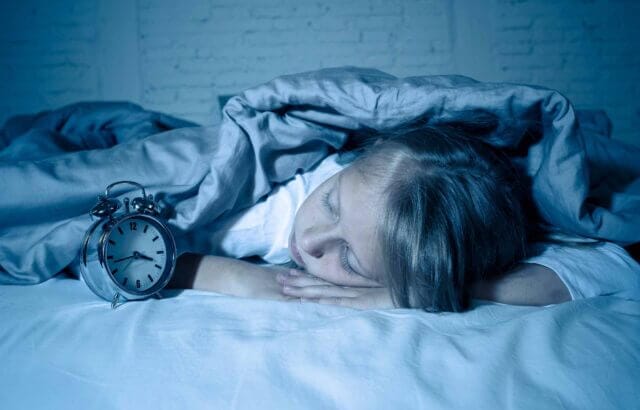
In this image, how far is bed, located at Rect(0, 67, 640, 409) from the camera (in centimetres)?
48

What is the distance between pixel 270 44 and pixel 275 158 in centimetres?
168

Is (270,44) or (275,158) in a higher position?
(270,44)

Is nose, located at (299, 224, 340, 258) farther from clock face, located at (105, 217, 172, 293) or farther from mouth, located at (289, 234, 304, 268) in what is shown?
clock face, located at (105, 217, 172, 293)

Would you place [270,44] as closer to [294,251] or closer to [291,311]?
[294,251]

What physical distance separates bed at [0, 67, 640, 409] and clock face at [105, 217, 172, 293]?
54 millimetres

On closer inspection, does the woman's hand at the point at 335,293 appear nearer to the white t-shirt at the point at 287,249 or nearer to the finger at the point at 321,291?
the finger at the point at 321,291

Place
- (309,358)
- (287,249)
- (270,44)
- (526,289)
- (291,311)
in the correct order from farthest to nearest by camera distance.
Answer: (270,44) < (287,249) < (526,289) < (291,311) < (309,358)

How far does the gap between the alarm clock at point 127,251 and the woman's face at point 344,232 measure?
27 cm

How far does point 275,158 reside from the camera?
3.18 feet

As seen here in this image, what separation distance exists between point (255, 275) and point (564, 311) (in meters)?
0.56

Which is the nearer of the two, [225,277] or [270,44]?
[225,277]

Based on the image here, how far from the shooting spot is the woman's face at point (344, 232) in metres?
0.73

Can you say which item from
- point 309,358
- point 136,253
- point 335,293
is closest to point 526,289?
point 335,293

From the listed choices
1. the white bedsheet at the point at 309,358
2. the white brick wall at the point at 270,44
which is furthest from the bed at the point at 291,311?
the white brick wall at the point at 270,44
